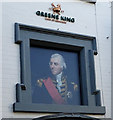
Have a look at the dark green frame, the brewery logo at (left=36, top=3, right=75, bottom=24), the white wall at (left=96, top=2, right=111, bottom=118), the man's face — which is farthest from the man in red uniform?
the brewery logo at (left=36, top=3, right=75, bottom=24)

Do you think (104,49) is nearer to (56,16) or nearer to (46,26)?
(56,16)

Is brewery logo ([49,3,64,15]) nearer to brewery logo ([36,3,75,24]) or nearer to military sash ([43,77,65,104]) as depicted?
brewery logo ([36,3,75,24])

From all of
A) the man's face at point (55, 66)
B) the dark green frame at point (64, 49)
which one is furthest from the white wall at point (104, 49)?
the man's face at point (55, 66)

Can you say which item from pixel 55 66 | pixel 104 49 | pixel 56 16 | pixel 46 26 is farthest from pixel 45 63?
pixel 104 49

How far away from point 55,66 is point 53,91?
0.88 meters

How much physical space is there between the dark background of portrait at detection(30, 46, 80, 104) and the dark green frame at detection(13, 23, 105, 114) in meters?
0.17

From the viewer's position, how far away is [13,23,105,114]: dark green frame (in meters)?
12.1

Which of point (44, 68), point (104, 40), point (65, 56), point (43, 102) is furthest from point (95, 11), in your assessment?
point (43, 102)

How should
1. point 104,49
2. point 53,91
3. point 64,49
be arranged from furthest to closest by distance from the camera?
point 104,49, point 64,49, point 53,91

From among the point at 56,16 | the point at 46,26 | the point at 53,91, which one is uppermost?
the point at 56,16

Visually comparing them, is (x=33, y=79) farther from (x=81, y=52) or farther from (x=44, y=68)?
(x=81, y=52)

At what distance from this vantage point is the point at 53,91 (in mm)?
12961

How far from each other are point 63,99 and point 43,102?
780 mm

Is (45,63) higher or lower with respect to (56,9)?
lower
